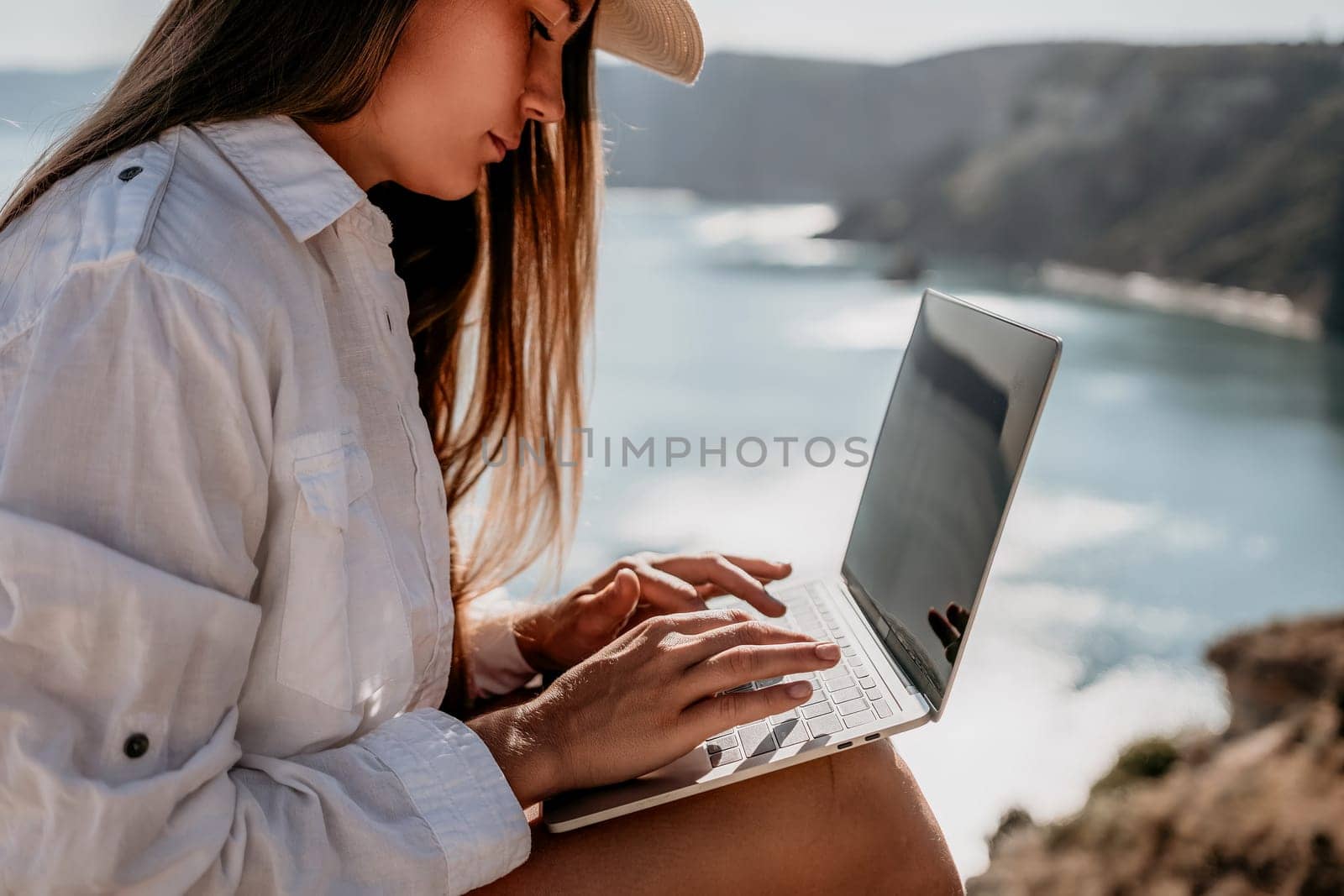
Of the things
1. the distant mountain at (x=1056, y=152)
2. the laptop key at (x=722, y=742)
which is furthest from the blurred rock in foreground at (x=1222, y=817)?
the distant mountain at (x=1056, y=152)

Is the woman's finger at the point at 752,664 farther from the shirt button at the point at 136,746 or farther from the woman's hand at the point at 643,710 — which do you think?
the shirt button at the point at 136,746

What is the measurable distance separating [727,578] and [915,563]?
0.18m

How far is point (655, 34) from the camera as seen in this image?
3.55 feet

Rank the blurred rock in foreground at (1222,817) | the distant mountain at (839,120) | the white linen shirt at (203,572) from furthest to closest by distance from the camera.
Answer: the distant mountain at (839,120) < the blurred rock in foreground at (1222,817) < the white linen shirt at (203,572)

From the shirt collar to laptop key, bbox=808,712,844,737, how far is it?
0.49 m

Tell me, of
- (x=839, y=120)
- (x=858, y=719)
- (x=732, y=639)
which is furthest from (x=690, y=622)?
(x=839, y=120)

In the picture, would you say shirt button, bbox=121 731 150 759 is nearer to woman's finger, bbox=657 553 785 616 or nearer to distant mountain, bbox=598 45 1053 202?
woman's finger, bbox=657 553 785 616

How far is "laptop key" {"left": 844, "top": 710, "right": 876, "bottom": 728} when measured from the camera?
77cm

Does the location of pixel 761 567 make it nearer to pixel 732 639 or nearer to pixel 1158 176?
pixel 732 639

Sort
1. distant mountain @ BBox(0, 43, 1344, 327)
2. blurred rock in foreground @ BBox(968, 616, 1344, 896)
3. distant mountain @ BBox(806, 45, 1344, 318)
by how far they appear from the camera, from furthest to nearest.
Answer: distant mountain @ BBox(0, 43, 1344, 327) < distant mountain @ BBox(806, 45, 1344, 318) < blurred rock in foreground @ BBox(968, 616, 1344, 896)

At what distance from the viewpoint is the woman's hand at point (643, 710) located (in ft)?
2.23

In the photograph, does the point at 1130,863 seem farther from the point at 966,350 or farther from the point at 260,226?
the point at 260,226

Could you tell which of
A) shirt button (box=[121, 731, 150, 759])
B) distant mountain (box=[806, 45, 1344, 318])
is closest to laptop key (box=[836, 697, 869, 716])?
shirt button (box=[121, 731, 150, 759])

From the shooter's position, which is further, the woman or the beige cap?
the beige cap
